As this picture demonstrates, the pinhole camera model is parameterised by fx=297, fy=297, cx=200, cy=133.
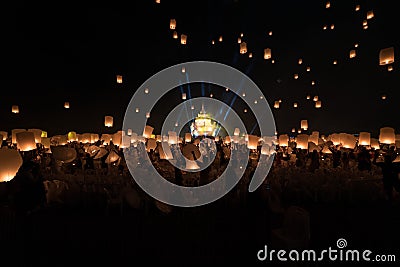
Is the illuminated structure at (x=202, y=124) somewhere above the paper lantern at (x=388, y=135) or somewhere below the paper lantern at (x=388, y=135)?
above

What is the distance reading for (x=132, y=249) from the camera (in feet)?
12.8

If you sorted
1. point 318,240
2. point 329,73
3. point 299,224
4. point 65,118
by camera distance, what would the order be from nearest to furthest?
point 299,224 → point 318,240 → point 65,118 → point 329,73

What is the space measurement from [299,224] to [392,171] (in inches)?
154

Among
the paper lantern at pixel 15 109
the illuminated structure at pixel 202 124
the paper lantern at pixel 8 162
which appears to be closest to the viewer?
the paper lantern at pixel 8 162

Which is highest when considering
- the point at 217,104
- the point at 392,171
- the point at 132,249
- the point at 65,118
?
the point at 217,104

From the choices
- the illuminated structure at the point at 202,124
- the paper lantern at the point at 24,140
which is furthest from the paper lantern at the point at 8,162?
the illuminated structure at the point at 202,124

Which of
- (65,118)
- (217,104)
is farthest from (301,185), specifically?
(217,104)

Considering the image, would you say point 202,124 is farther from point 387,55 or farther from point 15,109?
point 387,55

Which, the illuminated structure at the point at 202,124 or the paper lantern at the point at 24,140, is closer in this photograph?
the paper lantern at the point at 24,140

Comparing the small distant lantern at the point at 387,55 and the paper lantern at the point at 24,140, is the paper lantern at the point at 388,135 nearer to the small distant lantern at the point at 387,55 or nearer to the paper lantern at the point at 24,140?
the small distant lantern at the point at 387,55

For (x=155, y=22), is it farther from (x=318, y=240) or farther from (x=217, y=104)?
(x=318, y=240)

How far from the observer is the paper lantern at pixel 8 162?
3.78m

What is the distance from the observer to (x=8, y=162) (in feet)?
12.6

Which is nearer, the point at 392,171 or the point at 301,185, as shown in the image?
the point at 392,171
